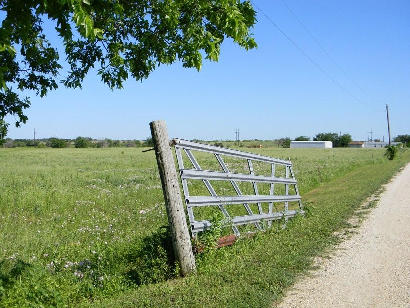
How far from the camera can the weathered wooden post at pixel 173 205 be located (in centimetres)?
627

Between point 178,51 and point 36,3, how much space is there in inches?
99.8

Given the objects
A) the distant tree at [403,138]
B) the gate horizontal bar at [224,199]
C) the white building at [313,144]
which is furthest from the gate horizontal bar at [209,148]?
the distant tree at [403,138]

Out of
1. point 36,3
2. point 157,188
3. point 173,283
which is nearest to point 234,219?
point 173,283

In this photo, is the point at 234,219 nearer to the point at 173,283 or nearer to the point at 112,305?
the point at 173,283

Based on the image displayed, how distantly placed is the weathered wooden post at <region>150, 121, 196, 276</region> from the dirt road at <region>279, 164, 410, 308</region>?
1641mm

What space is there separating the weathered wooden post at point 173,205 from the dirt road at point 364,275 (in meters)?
1.64

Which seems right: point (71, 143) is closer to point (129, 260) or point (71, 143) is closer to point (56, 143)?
point (56, 143)

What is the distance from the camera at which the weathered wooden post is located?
6.27 m

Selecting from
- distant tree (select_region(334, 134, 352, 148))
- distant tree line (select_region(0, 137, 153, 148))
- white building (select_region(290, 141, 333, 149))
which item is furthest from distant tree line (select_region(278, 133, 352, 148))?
distant tree line (select_region(0, 137, 153, 148))

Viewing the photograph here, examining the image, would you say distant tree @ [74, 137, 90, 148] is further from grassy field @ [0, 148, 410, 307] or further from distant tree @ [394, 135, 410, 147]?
distant tree @ [394, 135, 410, 147]

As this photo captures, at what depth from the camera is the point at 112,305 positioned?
17.5ft

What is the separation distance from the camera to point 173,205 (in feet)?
20.6

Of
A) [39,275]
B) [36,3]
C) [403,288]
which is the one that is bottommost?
[403,288]

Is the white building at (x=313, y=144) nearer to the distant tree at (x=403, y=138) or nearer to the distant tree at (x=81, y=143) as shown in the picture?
the distant tree at (x=403, y=138)
